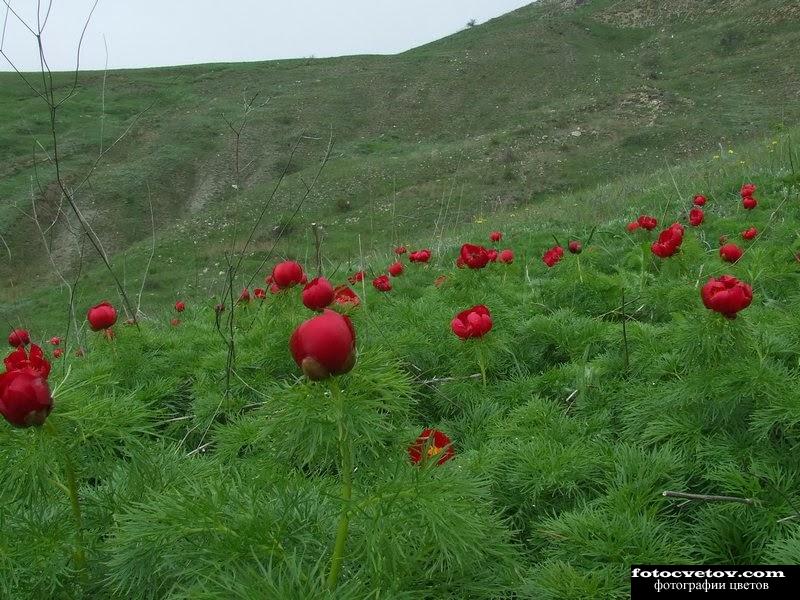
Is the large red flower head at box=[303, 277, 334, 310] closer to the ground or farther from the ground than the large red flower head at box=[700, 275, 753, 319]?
farther from the ground

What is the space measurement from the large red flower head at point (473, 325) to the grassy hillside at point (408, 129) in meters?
5.70

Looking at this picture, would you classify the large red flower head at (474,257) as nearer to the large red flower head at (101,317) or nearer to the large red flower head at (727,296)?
the large red flower head at (727,296)

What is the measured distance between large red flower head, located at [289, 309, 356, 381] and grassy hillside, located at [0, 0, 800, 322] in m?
7.27

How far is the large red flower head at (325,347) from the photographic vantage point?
3.55ft

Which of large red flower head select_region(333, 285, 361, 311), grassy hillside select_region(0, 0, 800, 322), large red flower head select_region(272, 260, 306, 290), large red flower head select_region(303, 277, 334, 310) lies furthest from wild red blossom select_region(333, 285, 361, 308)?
grassy hillside select_region(0, 0, 800, 322)

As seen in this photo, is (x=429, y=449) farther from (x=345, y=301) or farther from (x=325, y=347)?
(x=345, y=301)

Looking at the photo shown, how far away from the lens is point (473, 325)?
2648 millimetres

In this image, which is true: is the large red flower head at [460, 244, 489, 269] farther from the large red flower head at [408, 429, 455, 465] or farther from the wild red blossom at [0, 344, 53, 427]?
the wild red blossom at [0, 344, 53, 427]

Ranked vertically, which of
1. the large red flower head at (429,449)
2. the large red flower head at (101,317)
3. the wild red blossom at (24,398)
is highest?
the wild red blossom at (24,398)

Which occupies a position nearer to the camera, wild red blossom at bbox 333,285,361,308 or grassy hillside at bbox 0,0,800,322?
wild red blossom at bbox 333,285,361,308

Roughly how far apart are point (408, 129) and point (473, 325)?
35.4 metres

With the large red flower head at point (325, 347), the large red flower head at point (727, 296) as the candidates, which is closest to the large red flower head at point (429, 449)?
the large red flower head at point (325, 347)

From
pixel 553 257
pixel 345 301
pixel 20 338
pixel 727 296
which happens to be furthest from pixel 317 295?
pixel 553 257

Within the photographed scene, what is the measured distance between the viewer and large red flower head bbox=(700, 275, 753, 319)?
1882 mm
